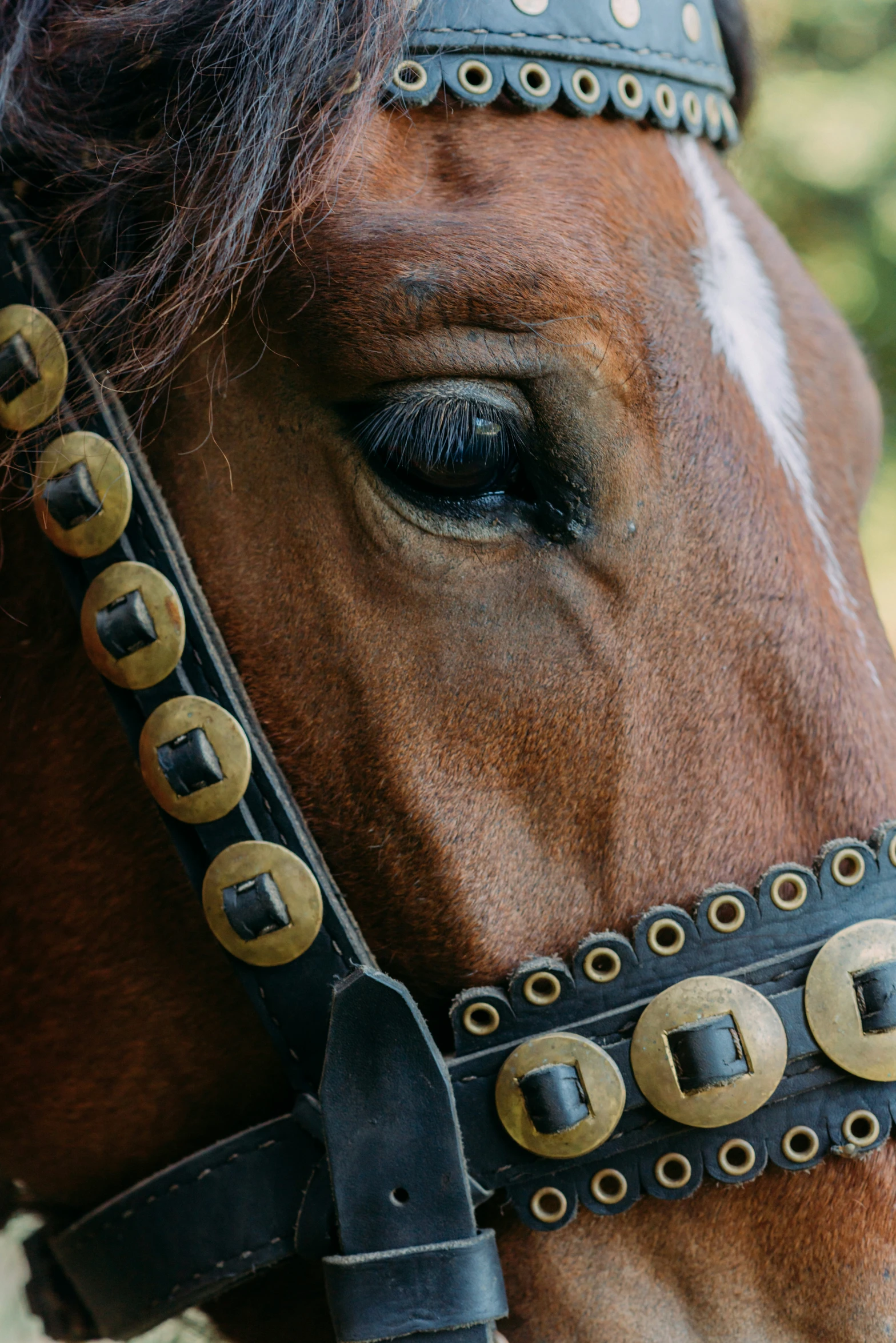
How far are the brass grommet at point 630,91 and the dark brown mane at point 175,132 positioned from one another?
9.3 inches

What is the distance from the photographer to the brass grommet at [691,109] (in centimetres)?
123

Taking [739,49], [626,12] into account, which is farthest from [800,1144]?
[739,49]

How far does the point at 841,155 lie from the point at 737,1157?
4427 mm

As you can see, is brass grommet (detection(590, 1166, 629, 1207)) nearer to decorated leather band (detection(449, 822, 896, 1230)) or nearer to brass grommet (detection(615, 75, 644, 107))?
decorated leather band (detection(449, 822, 896, 1230))

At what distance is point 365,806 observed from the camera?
1.03m

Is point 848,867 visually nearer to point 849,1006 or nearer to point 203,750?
Result: point 849,1006

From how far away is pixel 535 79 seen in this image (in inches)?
42.9

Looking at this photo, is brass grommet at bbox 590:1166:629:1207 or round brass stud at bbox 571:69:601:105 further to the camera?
round brass stud at bbox 571:69:601:105

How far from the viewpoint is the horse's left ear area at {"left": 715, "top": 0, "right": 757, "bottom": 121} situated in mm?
1604

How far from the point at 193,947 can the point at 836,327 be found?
1.04 metres

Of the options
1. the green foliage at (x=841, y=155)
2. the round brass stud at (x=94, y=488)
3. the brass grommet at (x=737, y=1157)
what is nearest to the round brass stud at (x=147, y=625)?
the round brass stud at (x=94, y=488)

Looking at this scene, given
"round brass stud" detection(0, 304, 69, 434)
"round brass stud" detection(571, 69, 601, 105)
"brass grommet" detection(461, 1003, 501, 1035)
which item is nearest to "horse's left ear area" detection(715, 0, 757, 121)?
"round brass stud" detection(571, 69, 601, 105)

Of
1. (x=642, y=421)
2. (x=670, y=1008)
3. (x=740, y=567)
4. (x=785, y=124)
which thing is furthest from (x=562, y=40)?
(x=785, y=124)

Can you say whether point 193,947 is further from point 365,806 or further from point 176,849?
point 365,806
